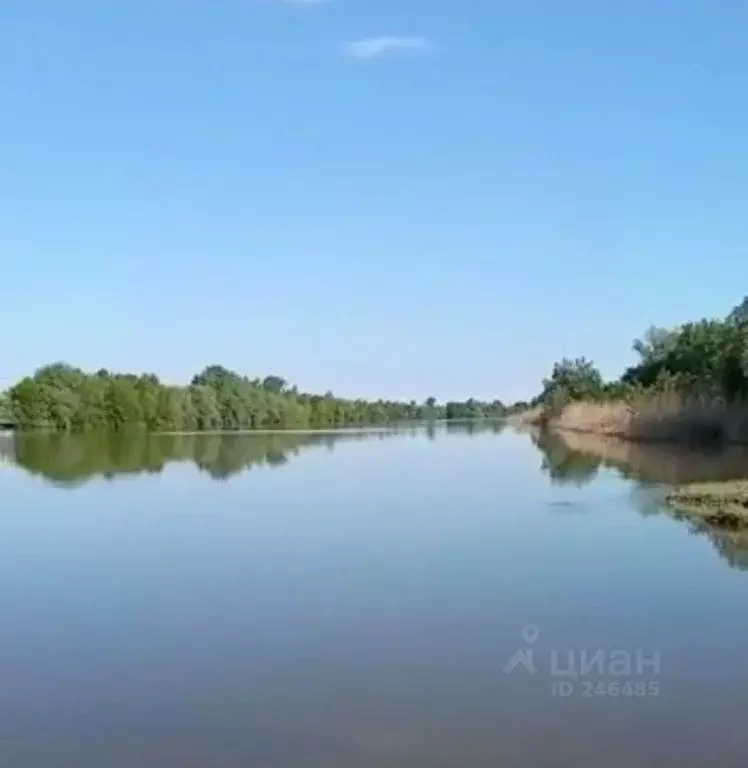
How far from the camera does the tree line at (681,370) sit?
89.8 ft

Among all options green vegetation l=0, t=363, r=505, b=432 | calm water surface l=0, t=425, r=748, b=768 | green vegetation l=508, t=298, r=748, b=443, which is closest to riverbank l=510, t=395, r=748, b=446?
green vegetation l=508, t=298, r=748, b=443

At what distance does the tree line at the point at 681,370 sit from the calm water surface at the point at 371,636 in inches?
505

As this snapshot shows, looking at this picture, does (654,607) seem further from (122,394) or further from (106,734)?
(122,394)

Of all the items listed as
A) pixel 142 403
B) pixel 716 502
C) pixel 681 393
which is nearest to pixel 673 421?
pixel 681 393

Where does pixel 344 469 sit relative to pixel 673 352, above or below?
below

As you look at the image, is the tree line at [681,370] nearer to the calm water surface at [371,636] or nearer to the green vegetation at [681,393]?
the green vegetation at [681,393]

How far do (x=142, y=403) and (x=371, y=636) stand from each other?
59170 millimetres

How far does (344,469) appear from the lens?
25.5 metres

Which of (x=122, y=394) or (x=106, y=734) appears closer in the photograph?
(x=106, y=734)

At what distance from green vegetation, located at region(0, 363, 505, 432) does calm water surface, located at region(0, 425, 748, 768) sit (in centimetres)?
4782

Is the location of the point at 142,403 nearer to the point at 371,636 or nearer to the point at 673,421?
the point at 673,421

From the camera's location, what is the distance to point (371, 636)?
7.30 meters

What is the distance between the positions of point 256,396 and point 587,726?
72217 mm

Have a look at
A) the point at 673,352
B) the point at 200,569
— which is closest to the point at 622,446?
the point at 673,352
